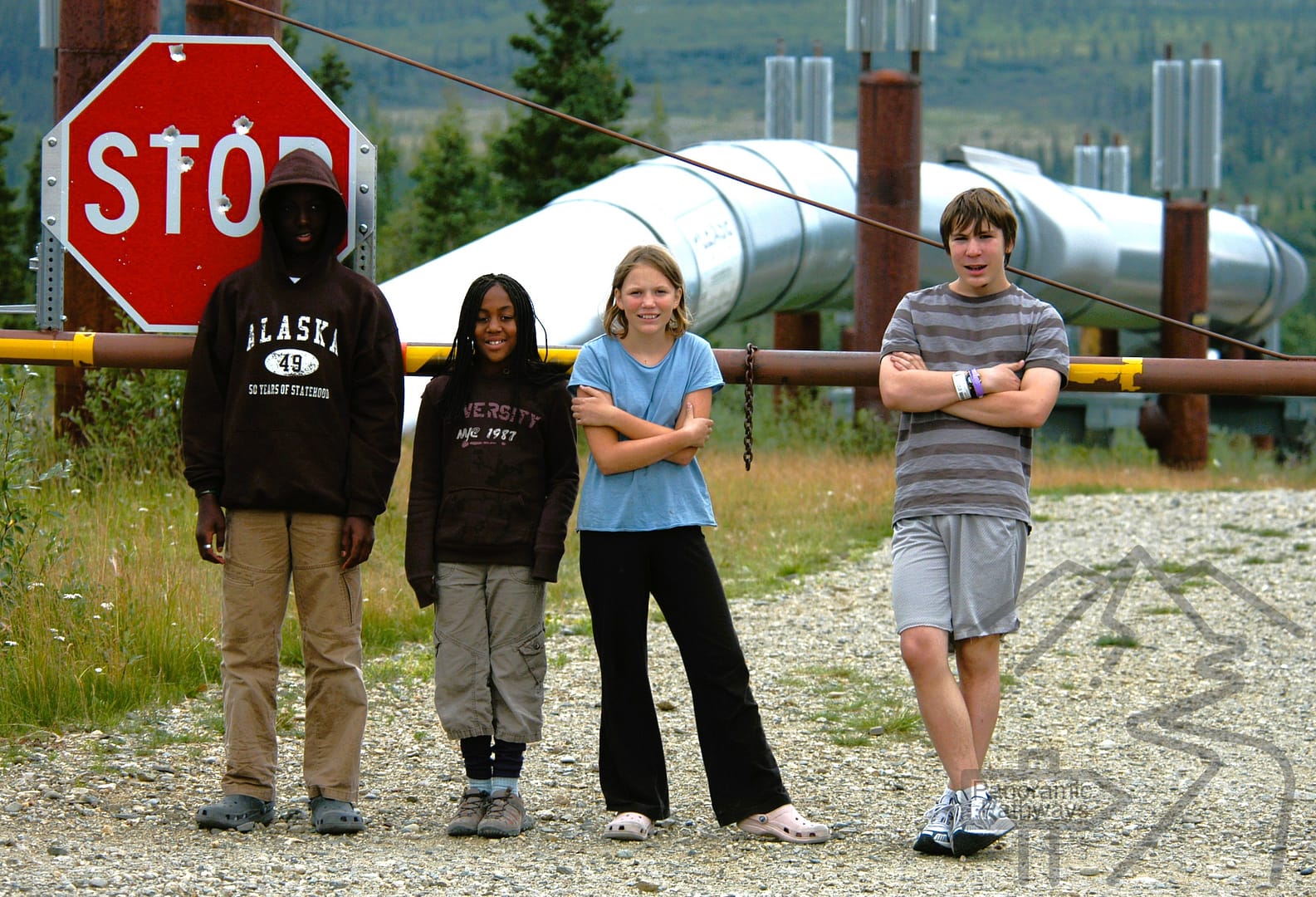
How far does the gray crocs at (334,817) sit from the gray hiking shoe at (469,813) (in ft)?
0.87

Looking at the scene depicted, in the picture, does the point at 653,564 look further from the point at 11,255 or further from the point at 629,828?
the point at 11,255

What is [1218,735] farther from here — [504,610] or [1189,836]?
[504,610]

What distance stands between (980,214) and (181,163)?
247cm

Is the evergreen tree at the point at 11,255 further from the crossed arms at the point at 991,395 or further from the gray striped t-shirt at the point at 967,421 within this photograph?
the crossed arms at the point at 991,395

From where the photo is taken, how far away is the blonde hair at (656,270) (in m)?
4.53

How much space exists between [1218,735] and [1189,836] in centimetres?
138

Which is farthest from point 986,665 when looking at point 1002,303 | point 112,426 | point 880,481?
point 880,481

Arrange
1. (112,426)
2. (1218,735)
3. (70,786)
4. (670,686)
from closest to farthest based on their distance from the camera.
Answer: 1. (70,786)
2. (1218,735)
3. (670,686)
4. (112,426)

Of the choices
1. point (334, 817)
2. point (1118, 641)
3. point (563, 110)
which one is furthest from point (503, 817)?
point (563, 110)

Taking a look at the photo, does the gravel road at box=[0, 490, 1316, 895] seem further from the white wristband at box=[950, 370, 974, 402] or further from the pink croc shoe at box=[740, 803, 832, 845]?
the white wristband at box=[950, 370, 974, 402]

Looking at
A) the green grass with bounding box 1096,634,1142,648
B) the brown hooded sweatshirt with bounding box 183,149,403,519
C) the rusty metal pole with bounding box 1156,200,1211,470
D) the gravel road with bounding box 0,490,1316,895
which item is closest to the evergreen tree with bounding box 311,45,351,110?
the rusty metal pole with bounding box 1156,200,1211,470

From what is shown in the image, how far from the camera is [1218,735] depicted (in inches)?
233

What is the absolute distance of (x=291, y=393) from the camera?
4.42 m

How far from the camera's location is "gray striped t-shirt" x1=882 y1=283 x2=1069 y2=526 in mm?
4387
